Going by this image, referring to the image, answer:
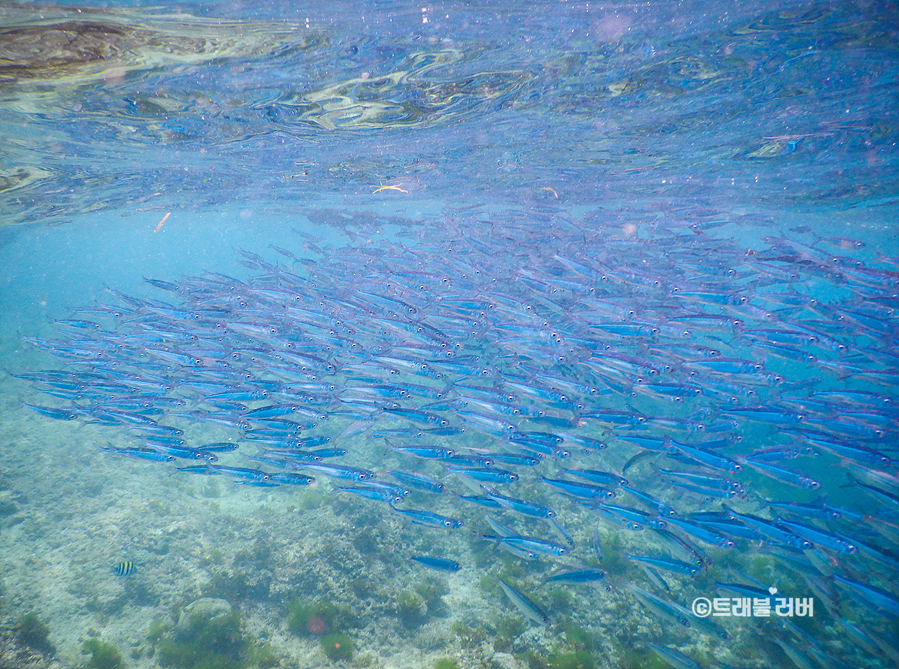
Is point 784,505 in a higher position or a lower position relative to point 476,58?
lower

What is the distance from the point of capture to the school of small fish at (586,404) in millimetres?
5137

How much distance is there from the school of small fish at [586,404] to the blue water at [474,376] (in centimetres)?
7

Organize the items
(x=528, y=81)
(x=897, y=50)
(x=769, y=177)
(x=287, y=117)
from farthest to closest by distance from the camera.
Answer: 1. (x=769, y=177)
2. (x=287, y=117)
3. (x=528, y=81)
4. (x=897, y=50)

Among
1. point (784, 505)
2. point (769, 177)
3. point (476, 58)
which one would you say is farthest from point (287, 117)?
point (769, 177)

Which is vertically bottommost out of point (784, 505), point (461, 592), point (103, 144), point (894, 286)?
point (461, 592)

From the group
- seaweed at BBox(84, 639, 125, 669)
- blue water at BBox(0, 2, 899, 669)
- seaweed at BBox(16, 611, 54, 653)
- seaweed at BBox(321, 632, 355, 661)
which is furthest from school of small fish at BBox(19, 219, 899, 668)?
seaweed at BBox(16, 611, 54, 653)

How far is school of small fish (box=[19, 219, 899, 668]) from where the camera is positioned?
5.14 m

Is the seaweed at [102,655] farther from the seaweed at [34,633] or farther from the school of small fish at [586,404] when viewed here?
the school of small fish at [586,404]

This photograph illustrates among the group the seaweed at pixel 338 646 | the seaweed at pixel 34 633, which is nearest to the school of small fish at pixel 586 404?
the seaweed at pixel 338 646

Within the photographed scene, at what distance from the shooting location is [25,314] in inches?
1455

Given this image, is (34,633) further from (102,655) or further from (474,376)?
(474,376)

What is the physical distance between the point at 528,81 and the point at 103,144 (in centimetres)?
1491

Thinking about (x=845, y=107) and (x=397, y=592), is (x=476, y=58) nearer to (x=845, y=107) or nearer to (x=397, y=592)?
(x=845, y=107)

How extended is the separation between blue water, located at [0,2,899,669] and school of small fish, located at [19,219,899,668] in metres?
0.07
